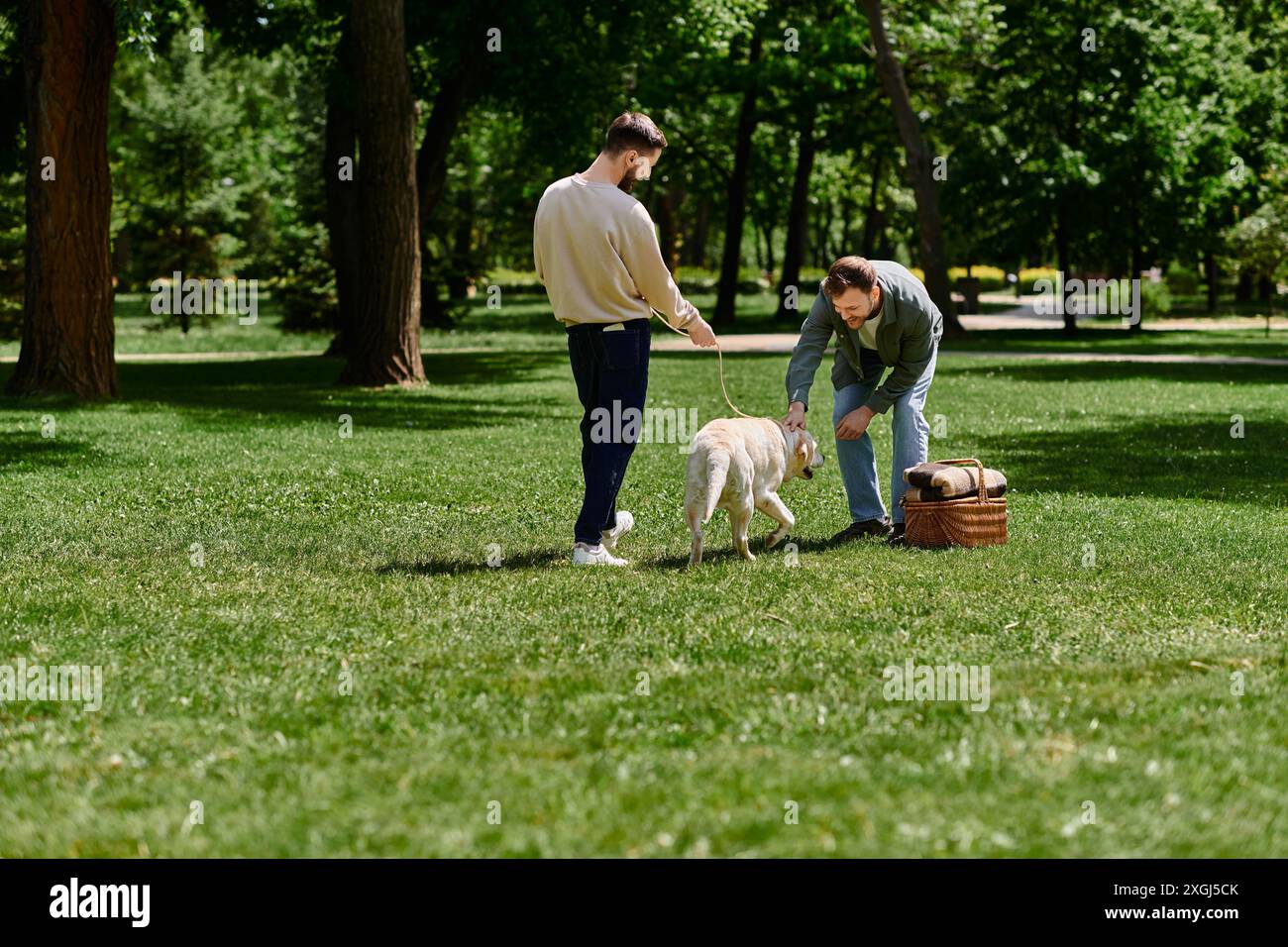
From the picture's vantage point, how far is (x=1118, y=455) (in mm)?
14297

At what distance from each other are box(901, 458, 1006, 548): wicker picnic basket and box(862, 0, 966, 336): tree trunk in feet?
85.6

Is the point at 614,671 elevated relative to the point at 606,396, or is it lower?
lower

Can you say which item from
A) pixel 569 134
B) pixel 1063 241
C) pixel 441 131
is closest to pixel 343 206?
pixel 441 131

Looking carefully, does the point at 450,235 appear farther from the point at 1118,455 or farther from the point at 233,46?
the point at 1118,455

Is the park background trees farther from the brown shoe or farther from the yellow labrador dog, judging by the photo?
the yellow labrador dog

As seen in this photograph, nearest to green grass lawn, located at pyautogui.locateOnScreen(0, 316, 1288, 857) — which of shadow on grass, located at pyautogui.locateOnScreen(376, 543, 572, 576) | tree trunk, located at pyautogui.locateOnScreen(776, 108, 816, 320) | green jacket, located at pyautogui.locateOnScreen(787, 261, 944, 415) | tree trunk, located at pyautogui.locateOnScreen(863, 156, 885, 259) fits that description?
shadow on grass, located at pyautogui.locateOnScreen(376, 543, 572, 576)

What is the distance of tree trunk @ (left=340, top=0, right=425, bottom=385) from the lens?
67.5 ft

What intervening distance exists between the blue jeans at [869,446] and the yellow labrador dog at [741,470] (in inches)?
27.1

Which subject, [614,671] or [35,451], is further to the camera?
[35,451]

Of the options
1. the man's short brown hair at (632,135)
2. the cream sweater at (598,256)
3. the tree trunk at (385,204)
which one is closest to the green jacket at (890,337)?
the cream sweater at (598,256)

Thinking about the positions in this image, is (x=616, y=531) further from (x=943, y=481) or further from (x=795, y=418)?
(x=943, y=481)

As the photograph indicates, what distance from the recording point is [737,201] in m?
41.7

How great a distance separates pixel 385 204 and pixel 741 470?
14.1 metres
